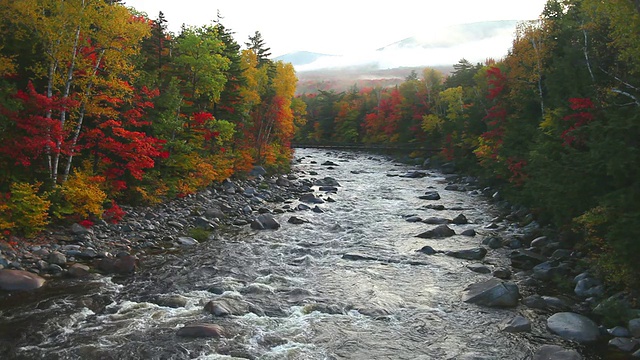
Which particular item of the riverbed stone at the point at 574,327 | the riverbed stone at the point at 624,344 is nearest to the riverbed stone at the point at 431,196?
the riverbed stone at the point at 574,327

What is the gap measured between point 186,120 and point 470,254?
21.2 meters

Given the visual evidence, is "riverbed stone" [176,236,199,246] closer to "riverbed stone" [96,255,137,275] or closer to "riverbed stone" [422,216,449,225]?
"riverbed stone" [96,255,137,275]

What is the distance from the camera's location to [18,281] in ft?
45.1

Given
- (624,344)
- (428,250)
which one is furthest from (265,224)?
(624,344)

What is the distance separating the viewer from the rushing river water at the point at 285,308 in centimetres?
1088

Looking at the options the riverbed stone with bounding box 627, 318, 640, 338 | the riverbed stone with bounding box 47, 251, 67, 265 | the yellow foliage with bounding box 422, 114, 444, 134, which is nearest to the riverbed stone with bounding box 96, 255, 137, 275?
the riverbed stone with bounding box 47, 251, 67, 265

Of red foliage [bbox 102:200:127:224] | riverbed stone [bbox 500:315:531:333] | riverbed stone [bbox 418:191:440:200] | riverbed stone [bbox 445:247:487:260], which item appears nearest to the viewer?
riverbed stone [bbox 500:315:531:333]

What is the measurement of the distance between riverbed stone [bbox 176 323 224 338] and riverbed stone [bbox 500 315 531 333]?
7936mm

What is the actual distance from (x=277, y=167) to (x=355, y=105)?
57483 millimetres

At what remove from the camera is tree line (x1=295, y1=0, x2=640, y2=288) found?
13297 mm

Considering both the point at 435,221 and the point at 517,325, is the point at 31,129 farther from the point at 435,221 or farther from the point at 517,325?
the point at 435,221

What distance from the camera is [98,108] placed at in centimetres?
1958

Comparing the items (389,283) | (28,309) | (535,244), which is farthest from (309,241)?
(28,309)

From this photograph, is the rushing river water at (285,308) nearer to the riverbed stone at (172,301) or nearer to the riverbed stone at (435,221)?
the riverbed stone at (172,301)
